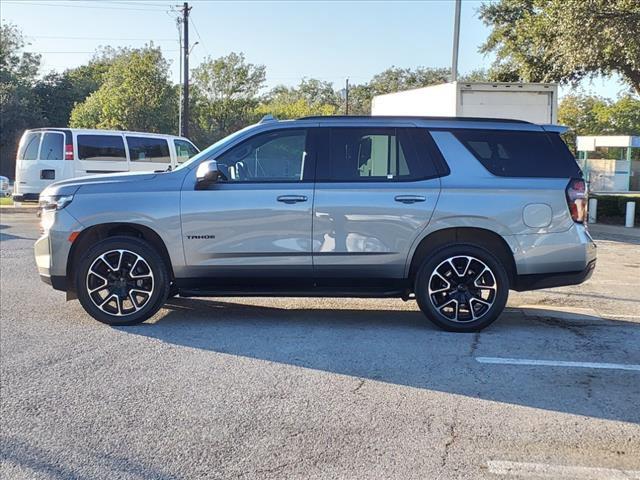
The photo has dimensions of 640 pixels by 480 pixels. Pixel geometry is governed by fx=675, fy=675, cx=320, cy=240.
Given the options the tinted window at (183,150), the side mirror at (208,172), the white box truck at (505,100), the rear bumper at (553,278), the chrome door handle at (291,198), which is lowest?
the rear bumper at (553,278)

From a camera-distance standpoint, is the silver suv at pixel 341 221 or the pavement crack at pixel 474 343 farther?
the silver suv at pixel 341 221

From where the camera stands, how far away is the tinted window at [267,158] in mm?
6402

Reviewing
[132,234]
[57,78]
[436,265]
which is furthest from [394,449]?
[57,78]

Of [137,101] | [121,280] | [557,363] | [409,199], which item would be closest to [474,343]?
[557,363]

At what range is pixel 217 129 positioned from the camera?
5022 centimetres

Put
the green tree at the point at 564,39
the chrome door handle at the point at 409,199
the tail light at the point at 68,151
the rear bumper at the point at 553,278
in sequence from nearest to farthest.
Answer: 1. the chrome door handle at the point at 409,199
2. the rear bumper at the point at 553,278
3. the green tree at the point at 564,39
4. the tail light at the point at 68,151

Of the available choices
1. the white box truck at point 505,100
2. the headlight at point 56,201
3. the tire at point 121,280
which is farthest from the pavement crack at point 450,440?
the white box truck at point 505,100

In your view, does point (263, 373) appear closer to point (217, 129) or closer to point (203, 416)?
point (203, 416)

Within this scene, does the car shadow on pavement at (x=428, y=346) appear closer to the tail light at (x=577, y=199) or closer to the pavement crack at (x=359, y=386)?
the pavement crack at (x=359, y=386)

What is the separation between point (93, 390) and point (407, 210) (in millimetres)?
3126

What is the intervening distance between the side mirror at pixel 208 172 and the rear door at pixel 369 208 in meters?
0.95

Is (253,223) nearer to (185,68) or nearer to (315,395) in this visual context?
(315,395)

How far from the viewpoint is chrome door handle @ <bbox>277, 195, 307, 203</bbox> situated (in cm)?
625

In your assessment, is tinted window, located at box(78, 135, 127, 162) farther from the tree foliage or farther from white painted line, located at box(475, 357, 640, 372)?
the tree foliage
